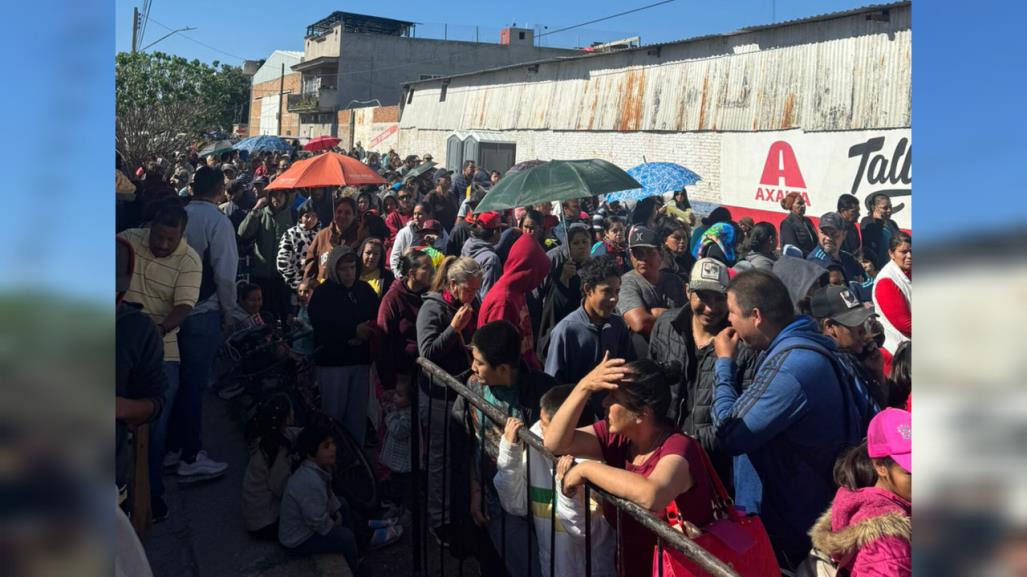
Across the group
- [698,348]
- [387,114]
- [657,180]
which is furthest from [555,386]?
[387,114]

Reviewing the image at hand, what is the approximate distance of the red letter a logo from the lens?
62.2 ft

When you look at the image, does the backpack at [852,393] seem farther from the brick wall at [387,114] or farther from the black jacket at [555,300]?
the brick wall at [387,114]

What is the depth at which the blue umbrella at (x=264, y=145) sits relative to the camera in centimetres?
2357

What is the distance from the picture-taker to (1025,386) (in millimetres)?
582

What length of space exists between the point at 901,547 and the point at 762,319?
47.1 inches

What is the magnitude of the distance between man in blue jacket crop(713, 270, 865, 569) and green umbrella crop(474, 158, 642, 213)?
3.77 m

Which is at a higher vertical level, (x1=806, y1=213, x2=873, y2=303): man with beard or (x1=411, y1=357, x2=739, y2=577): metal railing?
(x1=806, y1=213, x2=873, y2=303): man with beard

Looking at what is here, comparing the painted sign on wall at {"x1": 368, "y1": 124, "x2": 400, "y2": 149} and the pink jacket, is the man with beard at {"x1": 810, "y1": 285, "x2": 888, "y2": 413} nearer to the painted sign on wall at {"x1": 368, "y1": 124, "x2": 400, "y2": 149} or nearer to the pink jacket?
A: the pink jacket

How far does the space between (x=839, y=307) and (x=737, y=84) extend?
1771 centimetres

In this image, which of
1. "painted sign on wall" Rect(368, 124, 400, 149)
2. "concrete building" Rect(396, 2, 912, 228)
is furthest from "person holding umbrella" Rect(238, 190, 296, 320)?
"painted sign on wall" Rect(368, 124, 400, 149)

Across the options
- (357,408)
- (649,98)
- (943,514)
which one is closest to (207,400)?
(357,408)

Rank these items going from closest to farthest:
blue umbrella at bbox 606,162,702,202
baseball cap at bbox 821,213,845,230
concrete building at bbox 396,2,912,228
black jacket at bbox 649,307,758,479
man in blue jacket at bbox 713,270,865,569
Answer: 1. man in blue jacket at bbox 713,270,865,569
2. black jacket at bbox 649,307,758,479
3. baseball cap at bbox 821,213,845,230
4. blue umbrella at bbox 606,162,702,202
5. concrete building at bbox 396,2,912,228

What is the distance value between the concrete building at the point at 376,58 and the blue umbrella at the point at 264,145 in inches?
967

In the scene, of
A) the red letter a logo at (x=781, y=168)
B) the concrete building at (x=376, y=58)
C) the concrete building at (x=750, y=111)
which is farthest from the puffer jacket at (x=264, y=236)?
the concrete building at (x=376, y=58)
